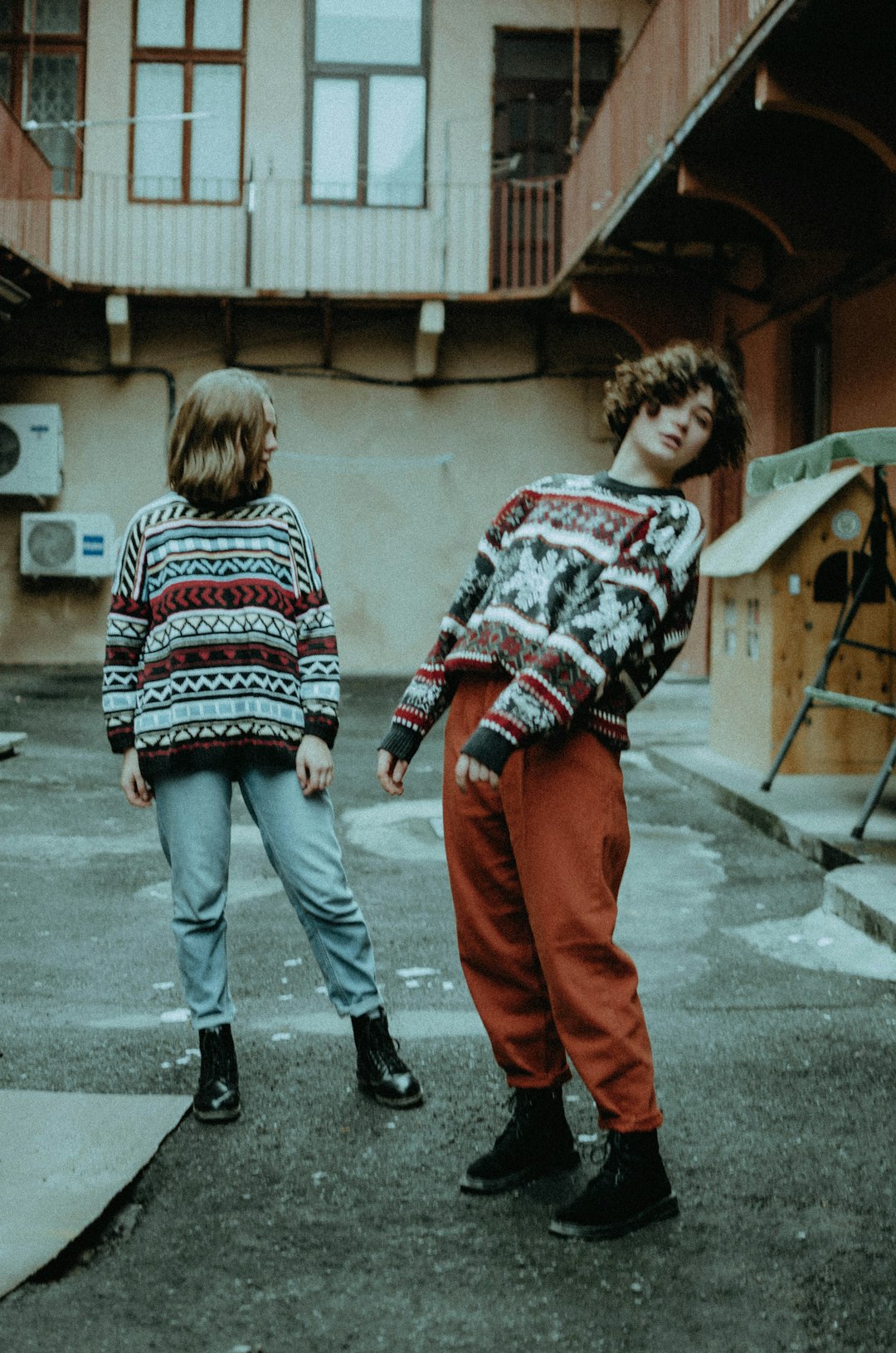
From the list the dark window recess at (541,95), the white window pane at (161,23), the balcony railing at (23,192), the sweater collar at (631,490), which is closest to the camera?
the sweater collar at (631,490)

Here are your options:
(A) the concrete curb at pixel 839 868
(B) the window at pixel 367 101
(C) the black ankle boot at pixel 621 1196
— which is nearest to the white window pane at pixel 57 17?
(B) the window at pixel 367 101

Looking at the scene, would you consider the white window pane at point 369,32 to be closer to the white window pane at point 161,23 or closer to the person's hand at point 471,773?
the white window pane at point 161,23

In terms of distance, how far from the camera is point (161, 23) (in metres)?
15.8

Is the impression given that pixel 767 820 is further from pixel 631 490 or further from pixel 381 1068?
pixel 631 490

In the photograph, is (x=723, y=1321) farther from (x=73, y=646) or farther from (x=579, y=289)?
(x=73, y=646)

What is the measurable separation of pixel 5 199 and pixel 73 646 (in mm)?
4724

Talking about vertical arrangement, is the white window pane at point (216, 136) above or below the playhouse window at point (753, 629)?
above

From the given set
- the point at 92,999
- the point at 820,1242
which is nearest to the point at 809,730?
the point at 92,999

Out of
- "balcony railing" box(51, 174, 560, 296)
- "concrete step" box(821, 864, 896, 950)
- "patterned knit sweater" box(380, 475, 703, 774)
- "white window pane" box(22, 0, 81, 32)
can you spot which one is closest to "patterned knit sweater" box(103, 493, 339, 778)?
"patterned knit sweater" box(380, 475, 703, 774)

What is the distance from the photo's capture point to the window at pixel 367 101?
52.1 ft

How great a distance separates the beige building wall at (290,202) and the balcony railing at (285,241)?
0.01 metres

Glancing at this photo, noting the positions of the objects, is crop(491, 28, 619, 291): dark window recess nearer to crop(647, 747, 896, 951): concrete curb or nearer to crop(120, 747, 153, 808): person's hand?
crop(647, 747, 896, 951): concrete curb

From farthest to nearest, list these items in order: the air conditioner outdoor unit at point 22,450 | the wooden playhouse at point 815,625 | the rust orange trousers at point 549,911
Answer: the air conditioner outdoor unit at point 22,450, the wooden playhouse at point 815,625, the rust orange trousers at point 549,911

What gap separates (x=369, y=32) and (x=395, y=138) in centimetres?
118
